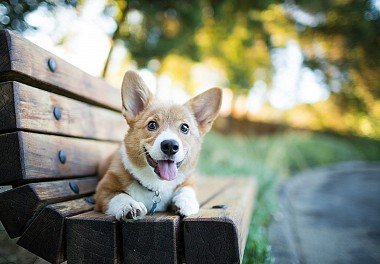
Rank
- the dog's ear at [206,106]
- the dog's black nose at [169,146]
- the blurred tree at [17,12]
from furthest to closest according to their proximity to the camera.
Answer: the blurred tree at [17,12]
the dog's ear at [206,106]
the dog's black nose at [169,146]

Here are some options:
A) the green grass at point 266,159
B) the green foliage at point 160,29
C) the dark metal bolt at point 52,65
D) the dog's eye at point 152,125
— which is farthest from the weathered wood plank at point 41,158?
the green foliage at point 160,29

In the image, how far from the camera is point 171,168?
2.40 meters

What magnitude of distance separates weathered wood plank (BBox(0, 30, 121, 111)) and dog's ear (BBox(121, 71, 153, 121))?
410mm

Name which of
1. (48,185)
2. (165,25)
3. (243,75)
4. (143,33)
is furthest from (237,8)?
(243,75)

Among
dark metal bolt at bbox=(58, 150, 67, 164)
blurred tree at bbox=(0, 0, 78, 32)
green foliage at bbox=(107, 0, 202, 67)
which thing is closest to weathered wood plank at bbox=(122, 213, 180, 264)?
dark metal bolt at bbox=(58, 150, 67, 164)

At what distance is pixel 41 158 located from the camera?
2.23 m

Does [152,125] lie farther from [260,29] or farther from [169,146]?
[260,29]

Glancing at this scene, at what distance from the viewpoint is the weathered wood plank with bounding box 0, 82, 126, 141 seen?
2027 millimetres

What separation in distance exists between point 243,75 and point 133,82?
11.6 metres

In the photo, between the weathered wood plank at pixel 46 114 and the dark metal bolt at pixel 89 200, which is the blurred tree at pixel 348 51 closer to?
the weathered wood plank at pixel 46 114

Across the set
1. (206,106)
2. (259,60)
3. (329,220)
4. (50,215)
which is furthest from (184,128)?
(259,60)

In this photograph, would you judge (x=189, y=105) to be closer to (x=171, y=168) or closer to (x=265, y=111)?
(x=171, y=168)

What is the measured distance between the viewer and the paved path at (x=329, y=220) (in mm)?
3350

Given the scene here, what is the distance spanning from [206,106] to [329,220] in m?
2.81
